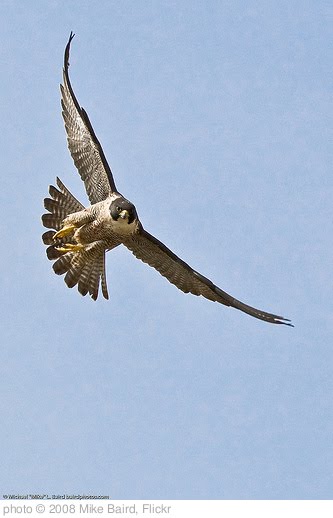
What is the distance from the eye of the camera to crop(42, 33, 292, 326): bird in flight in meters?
20.0

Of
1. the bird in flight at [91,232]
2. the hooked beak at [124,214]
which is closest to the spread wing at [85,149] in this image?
the bird in flight at [91,232]

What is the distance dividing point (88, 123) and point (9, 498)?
6.30 metres

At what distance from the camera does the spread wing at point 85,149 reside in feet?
66.7

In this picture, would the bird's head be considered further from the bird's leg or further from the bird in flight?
the bird's leg

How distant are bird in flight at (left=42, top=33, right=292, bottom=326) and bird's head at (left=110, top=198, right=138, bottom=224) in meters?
0.04

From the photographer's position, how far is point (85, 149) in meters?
20.5

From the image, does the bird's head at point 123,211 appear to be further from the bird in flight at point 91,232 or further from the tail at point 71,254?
the tail at point 71,254

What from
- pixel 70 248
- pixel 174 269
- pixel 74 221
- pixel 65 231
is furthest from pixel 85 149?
pixel 174 269

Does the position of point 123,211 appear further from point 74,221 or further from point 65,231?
point 65,231

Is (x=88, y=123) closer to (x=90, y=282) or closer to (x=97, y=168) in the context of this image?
(x=97, y=168)

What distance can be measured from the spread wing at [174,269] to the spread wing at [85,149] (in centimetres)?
99

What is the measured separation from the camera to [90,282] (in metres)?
21.3

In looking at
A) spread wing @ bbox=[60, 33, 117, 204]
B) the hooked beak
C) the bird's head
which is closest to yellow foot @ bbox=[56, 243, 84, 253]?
spread wing @ bbox=[60, 33, 117, 204]
